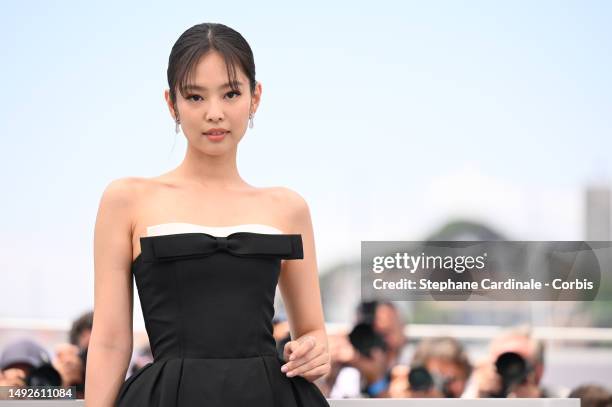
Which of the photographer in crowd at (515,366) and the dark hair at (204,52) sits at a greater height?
the dark hair at (204,52)

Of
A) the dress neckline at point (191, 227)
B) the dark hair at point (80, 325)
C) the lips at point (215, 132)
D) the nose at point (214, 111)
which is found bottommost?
the dark hair at point (80, 325)

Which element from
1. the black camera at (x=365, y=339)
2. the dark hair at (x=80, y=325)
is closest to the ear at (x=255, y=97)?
the dark hair at (x=80, y=325)

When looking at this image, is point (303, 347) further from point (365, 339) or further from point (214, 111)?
point (365, 339)

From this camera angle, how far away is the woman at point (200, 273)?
1.37 meters

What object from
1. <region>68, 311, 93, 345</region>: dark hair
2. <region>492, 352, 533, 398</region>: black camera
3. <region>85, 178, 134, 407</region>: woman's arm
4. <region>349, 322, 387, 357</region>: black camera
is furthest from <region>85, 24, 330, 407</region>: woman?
<region>492, 352, 533, 398</region>: black camera

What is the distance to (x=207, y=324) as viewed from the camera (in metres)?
1.39

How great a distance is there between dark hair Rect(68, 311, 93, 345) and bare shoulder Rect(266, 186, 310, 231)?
2697 mm

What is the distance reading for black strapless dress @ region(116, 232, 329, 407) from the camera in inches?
53.6

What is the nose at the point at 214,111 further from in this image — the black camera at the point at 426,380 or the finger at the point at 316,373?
the black camera at the point at 426,380

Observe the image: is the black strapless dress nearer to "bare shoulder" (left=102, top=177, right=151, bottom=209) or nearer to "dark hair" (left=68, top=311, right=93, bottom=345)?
"bare shoulder" (left=102, top=177, right=151, bottom=209)

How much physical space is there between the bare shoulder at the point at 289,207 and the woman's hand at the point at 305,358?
0.20m

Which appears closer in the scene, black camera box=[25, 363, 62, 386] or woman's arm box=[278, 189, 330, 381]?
woman's arm box=[278, 189, 330, 381]

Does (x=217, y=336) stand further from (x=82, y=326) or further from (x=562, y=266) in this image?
(x=562, y=266)

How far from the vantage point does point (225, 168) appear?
4.92 feet
